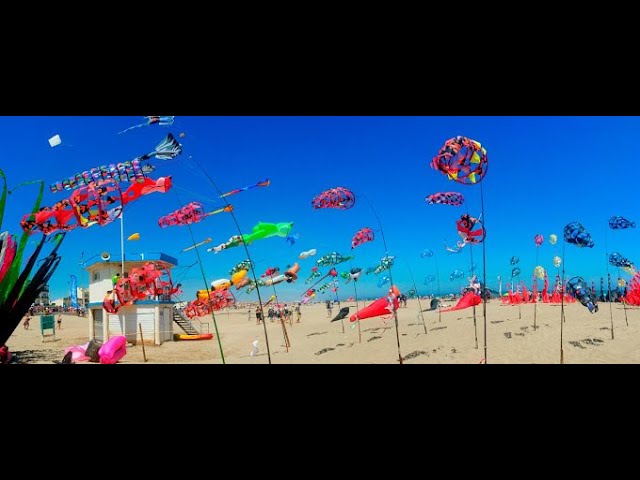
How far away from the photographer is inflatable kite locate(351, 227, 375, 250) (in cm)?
1014

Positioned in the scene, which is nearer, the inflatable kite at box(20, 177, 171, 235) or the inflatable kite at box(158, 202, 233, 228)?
the inflatable kite at box(20, 177, 171, 235)

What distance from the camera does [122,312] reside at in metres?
10.4

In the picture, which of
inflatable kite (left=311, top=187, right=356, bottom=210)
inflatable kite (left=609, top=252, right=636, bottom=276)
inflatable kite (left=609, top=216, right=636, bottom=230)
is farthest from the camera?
inflatable kite (left=609, top=252, right=636, bottom=276)

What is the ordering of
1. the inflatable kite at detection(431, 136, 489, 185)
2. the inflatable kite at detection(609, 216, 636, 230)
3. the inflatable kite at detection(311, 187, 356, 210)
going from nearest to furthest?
the inflatable kite at detection(431, 136, 489, 185) < the inflatable kite at detection(311, 187, 356, 210) < the inflatable kite at detection(609, 216, 636, 230)

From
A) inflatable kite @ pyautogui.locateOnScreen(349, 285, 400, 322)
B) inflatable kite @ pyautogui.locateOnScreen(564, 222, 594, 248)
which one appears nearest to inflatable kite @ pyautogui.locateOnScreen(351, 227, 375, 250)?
inflatable kite @ pyautogui.locateOnScreen(349, 285, 400, 322)

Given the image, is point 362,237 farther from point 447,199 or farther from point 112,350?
point 112,350

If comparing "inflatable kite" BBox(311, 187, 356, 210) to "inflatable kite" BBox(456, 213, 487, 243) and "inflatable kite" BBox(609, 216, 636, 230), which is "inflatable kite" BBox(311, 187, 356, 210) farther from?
"inflatable kite" BBox(609, 216, 636, 230)

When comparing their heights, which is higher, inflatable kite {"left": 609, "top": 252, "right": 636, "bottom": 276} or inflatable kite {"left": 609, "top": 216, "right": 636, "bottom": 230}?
inflatable kite {"left": 609, "top": 216, "right": 636, "bottom": 230}

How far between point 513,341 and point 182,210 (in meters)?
7.03

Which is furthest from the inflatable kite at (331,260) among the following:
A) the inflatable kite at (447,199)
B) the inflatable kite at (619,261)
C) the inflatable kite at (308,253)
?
the inflatable kite at (619,261)

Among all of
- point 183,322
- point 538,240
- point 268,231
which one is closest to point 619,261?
point 538,240

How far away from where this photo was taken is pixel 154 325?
10586 mm

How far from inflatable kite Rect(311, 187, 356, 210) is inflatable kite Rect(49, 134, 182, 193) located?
3202 mm
